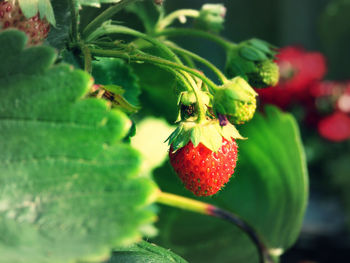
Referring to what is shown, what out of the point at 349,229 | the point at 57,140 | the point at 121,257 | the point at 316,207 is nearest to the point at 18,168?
the point at 57,140

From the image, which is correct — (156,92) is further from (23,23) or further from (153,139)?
(23,23)

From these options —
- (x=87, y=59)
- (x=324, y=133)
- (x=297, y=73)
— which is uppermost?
(x=297, y=73)

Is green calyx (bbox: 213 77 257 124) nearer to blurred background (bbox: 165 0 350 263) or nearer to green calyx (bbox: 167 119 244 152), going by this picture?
green calyx (bbox: 167 119 244 152)

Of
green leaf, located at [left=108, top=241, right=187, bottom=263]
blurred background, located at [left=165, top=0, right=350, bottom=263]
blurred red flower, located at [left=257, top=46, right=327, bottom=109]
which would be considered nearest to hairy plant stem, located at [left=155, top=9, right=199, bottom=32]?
green leaf, located at [left=108, top=241, right=187, bottom=263]

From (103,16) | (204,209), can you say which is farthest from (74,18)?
(204,209)

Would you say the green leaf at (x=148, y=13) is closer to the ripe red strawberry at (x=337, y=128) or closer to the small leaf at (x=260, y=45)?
the small leaf at (x=260, y=45)

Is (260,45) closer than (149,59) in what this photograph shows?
No
